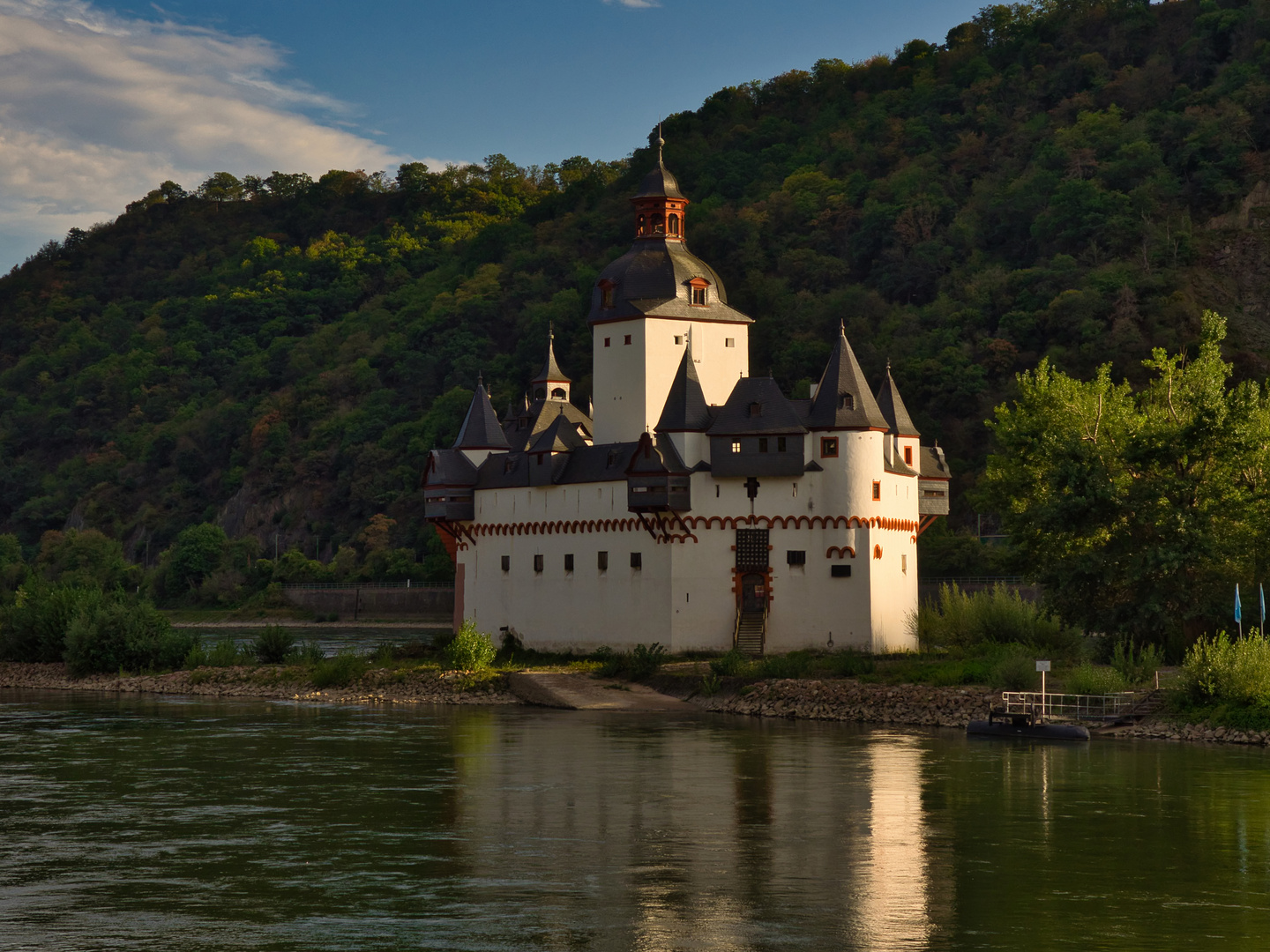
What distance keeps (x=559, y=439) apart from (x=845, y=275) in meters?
82.1

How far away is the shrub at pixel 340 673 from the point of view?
201ft

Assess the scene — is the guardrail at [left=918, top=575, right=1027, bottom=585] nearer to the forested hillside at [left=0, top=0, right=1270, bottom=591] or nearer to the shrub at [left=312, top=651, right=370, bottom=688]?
the forested hillside at [left=0, top=0, right=1270, bottom=591]

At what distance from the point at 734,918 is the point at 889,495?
136ft

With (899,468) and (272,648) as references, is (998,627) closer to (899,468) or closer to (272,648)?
(899,468)

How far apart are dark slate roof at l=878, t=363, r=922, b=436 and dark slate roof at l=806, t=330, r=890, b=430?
3924 mm

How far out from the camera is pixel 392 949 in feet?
67.4

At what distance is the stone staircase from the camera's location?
198 feet

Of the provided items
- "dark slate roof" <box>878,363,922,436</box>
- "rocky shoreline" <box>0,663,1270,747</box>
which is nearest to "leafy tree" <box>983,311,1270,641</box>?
"rocky shoreline" <box>0,663,1270,747</box>

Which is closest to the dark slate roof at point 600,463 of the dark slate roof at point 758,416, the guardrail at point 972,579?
the dark slate roof at point 758,416

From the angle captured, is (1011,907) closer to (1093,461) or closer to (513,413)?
(1093,461)

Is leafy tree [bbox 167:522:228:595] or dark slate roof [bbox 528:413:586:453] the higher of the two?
dark slate roof [bbox 528:413:586:453]

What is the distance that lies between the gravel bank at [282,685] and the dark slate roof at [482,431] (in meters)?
13.8

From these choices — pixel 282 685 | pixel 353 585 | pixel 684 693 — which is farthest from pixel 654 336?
pixel 353 585

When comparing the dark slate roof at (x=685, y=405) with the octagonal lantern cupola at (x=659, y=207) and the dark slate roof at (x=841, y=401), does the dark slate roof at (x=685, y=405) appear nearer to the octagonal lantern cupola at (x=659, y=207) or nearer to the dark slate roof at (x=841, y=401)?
the dark slate roof at (x=841, y=401)
